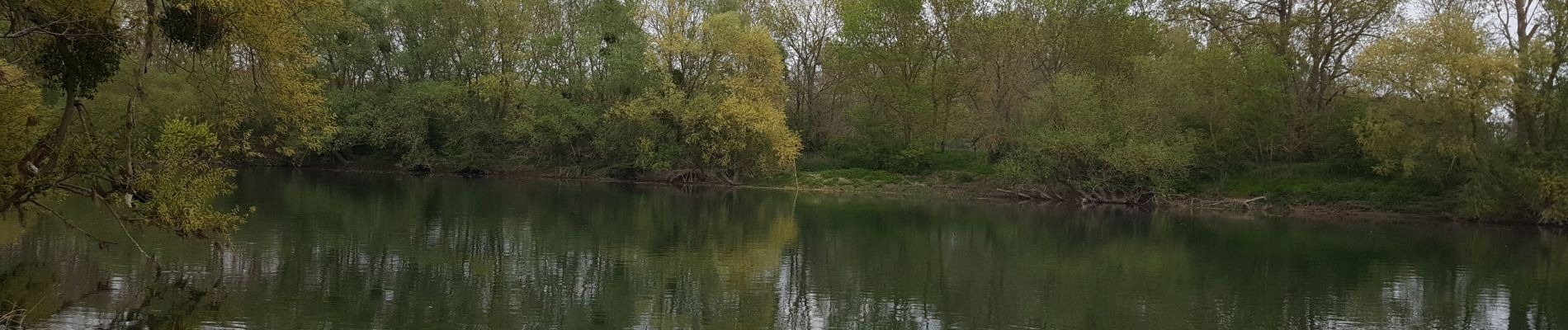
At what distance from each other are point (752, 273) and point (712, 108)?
34.7m

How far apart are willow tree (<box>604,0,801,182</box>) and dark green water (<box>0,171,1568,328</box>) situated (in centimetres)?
1833

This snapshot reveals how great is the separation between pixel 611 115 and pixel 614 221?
26.8 meters

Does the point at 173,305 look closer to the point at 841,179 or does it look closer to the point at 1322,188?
the point at 1322,188

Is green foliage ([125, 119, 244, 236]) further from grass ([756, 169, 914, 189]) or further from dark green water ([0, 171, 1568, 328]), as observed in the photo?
grass ([756, 169, 914, 189])

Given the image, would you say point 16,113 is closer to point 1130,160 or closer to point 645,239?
point 645,239

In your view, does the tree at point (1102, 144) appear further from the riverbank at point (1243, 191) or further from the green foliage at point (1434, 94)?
the green foliage at point (1434, 94)

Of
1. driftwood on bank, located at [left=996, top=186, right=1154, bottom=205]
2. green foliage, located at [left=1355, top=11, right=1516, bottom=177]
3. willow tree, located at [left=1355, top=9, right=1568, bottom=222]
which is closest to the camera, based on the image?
willow tree, located at [left=1355, top=9, right=1568, bottom=222]

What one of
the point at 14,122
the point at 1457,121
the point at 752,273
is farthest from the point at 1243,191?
the point at 14,122

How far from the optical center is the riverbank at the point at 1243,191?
150 feet

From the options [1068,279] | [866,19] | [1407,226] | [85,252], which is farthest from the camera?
[866,19]

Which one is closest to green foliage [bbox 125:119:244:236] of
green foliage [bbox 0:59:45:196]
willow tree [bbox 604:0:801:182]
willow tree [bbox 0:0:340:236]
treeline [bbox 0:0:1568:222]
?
willow tree [bbox 0:0:340:236]

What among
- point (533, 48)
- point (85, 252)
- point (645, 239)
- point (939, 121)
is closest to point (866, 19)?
point (939, 121)

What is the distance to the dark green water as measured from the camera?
56.5 feet

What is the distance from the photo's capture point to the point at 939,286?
71.7 ft
